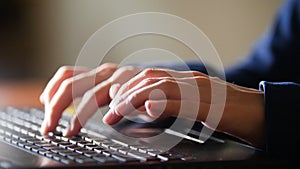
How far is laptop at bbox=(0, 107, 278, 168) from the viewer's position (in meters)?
0.65

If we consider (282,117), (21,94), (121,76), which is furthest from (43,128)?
(21,94)

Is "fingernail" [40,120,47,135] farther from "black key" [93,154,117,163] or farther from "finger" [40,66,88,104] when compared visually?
"black key" [93,154,117,163]

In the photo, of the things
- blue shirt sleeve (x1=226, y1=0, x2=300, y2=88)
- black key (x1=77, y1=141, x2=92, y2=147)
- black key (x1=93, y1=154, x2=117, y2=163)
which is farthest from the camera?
blue shirt sleeve (x1=226, y1=0, x2=300, y2=88)

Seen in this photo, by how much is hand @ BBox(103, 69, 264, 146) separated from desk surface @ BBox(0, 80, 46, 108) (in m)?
0.50

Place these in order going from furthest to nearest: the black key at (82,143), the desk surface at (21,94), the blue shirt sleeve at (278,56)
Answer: the blue shirt sleeve at (278,56) < the desk surface at (21,94) < the black key at (82,143)

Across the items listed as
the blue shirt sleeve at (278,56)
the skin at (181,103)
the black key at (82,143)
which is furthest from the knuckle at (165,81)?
the blue shirt sleeve at (278,56)

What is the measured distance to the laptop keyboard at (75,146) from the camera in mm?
669

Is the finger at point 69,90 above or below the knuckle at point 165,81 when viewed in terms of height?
below

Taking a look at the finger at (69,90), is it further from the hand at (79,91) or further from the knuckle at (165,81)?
the knuckle at (165,81)

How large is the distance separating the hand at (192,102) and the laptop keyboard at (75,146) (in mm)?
45

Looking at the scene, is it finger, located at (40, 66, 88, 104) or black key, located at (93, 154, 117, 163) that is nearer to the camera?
black key, located at (93, 154, 117, 163)

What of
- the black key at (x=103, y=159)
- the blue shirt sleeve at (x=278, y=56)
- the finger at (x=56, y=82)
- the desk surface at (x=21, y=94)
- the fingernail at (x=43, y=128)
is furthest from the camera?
the blue shirt sleeve at (x=278, y=56)

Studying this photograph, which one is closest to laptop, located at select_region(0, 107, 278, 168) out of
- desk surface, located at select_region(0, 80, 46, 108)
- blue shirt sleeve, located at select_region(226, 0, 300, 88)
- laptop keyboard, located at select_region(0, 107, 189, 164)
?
laptop keyboard, located at select_region(0, 107, 189, 164)

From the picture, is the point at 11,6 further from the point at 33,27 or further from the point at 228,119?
the point at 228,119
